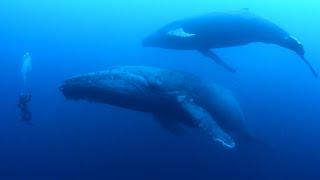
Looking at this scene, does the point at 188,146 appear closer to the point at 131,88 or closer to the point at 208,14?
the point at 208,14

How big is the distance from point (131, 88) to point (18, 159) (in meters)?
9.00

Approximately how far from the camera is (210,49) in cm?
1033

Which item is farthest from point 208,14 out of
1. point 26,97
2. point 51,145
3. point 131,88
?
point 51,145

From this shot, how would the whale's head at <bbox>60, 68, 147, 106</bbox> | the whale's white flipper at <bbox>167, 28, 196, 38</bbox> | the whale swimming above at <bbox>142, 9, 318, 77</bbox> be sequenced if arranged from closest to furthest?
1. the whale's head at <bbox>60, 68, 147, 106</bbox>
2. the whale's white flipper at <bbox>167, 28, 196, 38</bbox>
3. the whale swimming above at <bbox>142, 9, 318, 77</bbox>

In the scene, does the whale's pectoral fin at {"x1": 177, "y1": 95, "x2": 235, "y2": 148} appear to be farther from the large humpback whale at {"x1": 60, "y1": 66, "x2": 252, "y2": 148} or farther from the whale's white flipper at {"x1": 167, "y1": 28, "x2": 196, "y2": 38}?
the whale's white flipper at {"x1": 167, "y1": 28, "x2": 196, "y2": 38}

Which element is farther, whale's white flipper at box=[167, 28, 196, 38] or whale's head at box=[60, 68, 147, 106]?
whale's white flipper at box=[167, 28, 196, 38]

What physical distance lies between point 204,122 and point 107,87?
1.64 meters

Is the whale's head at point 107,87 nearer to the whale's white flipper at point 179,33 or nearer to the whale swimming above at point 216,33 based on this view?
the whale's white flipper at point 179,33

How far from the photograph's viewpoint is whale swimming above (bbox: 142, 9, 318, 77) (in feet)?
31.2

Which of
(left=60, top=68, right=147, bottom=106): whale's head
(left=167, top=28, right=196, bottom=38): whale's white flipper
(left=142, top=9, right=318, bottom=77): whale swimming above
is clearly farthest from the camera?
(left=142, top=9, right=318, bottom=77): whale swimming above

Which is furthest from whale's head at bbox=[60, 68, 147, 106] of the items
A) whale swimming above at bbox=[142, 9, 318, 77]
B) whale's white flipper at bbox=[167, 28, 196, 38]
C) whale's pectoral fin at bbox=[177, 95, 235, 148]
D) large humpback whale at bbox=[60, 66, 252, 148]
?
whale swimming above at bbox=[142, 9, 318, 77]

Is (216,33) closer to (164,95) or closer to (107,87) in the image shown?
(164,95)

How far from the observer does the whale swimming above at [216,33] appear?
375 inches

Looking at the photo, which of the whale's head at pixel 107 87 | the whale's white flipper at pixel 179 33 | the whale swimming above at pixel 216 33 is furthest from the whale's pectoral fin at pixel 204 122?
the whale swimming above at pixel 216 33
